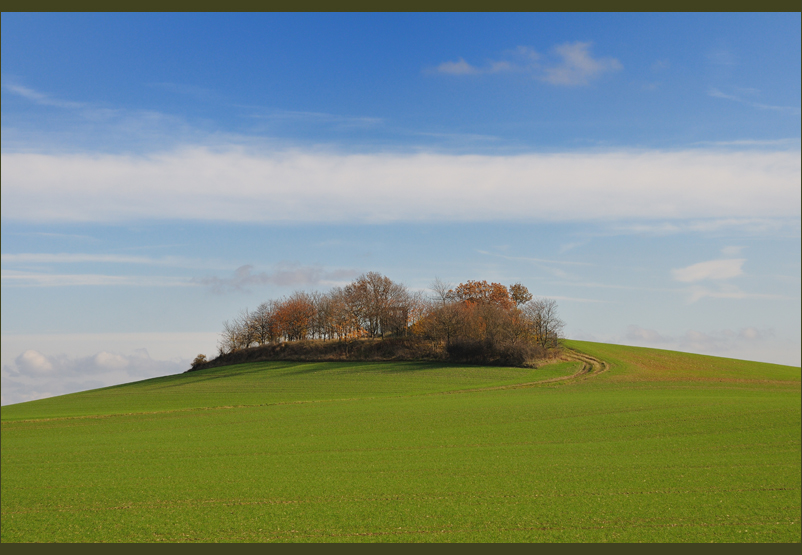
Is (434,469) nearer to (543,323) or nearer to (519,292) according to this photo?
(543,323)

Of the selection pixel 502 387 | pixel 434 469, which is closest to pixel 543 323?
pixel 502 387

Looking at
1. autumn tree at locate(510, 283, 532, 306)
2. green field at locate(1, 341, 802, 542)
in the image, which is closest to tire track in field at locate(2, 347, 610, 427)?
green field at locate(1, 341, 802, 542)

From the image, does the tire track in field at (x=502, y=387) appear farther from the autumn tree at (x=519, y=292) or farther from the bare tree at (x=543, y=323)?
the autumn tree at (x=519, y=292)

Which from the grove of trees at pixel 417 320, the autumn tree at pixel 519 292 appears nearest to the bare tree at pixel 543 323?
the grove of trees at pixel 417 320

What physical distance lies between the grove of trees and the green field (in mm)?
20430

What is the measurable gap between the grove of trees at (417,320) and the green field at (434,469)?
67.0ft

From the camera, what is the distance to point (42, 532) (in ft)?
40.5

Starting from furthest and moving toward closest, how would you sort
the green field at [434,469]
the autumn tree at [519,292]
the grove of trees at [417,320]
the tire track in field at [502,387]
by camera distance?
the autumn tree at [519,292]
the grove of trees at [417,320]
the tire track in field at [502,387]
the green field at [434,469]

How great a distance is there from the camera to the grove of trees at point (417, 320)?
184 ft

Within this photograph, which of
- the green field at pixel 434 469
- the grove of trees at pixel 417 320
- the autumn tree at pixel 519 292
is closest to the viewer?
the green field at pixel 434 469

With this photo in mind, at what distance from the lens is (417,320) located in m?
68.6

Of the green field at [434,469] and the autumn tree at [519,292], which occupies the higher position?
the autumn tree at [519,292]

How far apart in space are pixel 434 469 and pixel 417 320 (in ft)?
170

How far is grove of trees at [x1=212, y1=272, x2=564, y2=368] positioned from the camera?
56.0 meters
